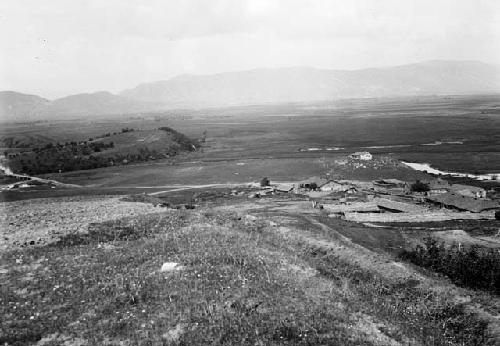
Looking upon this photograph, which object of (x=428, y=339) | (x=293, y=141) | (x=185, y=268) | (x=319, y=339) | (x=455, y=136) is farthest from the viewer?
(x=293, y=141)

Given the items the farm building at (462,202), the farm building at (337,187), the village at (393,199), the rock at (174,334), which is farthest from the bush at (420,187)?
the rock at (174,334)

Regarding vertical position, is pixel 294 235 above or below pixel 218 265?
below

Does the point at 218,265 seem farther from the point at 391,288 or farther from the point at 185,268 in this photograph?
the point at 391,288

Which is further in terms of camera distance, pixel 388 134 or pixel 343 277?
pixel 388 134

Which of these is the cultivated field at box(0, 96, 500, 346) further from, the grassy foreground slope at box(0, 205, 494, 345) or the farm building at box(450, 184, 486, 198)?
the farm building at box(450, 184, 486, 198)

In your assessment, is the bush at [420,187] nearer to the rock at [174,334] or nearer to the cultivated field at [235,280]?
the cultivated field at [235,280]

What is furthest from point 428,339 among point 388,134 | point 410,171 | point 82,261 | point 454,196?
point 388,134
